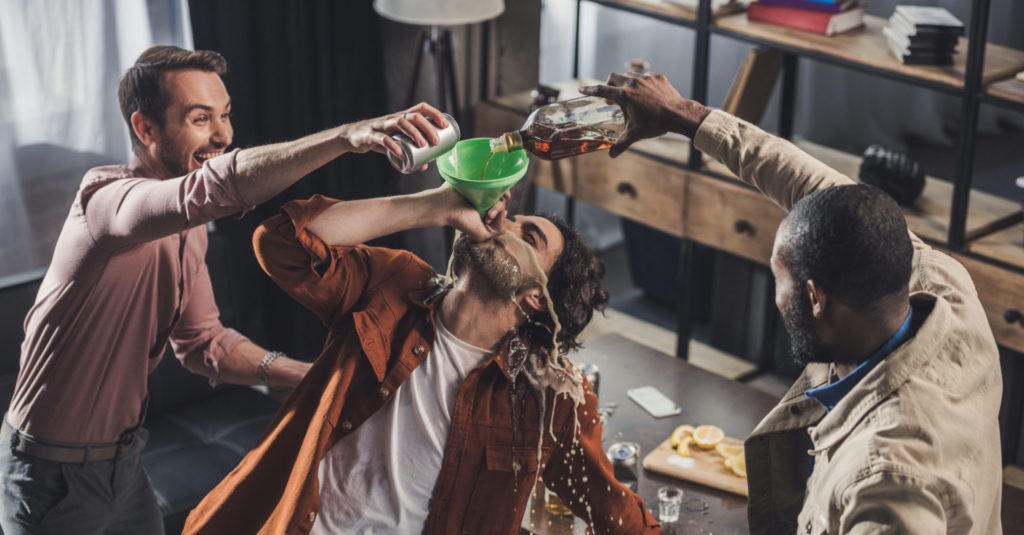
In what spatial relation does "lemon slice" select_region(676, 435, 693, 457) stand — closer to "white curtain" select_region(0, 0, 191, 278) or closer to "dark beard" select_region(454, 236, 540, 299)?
"dark beard" select_region(454, 236, 540, 299)

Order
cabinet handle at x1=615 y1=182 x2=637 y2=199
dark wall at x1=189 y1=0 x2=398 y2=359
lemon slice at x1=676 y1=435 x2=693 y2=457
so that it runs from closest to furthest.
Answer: lemon slice at x1=676 y1=435 x2=693 y2=457 → dark wall at x1=189 y1=0 x2=398 y2=359 → cabinet handle at x1=615 y1=182 x2=637 y2=199

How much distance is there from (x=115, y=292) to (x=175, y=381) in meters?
1.22

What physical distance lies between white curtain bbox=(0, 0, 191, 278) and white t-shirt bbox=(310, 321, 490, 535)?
1.92m

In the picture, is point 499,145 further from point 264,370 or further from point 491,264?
point 264,370

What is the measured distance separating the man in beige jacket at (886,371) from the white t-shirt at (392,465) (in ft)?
2.41

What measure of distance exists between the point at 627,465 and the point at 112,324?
3.79 ft

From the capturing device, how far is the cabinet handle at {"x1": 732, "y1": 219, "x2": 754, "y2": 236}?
11.8 ft

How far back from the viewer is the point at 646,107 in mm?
1801

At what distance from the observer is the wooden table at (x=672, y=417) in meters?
2.28

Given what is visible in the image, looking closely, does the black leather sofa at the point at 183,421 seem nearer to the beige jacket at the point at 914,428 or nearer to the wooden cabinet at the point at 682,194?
the wooden cabinet at the point at 682,194

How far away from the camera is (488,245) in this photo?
6.82 ft

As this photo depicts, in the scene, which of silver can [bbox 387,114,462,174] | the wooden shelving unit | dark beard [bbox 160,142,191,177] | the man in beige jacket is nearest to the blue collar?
the man in beige jacket

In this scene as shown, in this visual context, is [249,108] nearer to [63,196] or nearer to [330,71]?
[330,71]

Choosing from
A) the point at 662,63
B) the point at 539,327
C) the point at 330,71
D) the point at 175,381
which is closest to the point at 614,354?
the point at 539,327
